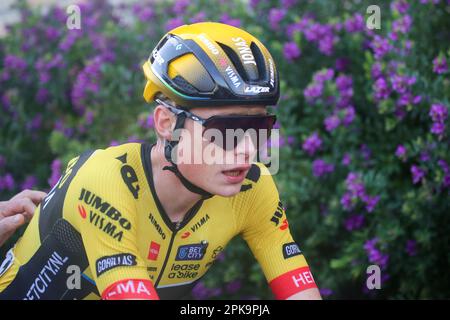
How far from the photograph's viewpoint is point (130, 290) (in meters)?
3.07

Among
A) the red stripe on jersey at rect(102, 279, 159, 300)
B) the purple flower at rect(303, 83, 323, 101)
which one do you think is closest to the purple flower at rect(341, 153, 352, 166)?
the purple flower at rect(303, 83, 323, 101)

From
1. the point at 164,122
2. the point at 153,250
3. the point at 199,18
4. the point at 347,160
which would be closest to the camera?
the point at 164,122

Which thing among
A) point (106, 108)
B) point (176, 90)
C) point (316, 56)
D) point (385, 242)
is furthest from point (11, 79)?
point (176, 90)

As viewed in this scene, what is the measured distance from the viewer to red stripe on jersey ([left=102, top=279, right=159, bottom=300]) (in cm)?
306

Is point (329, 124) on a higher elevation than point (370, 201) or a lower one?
higher

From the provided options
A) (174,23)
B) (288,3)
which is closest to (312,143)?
(288,3)

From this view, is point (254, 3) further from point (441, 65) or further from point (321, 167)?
point (441, 65)

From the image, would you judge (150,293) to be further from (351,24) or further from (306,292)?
(351,24)

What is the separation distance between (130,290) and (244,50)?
1.16 metres

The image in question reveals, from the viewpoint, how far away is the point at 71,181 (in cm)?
348

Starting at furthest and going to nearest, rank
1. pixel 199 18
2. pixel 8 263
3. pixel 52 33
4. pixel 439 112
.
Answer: pixel 52 33
pixel 199 18
pixel 439 112
pixel 8 263

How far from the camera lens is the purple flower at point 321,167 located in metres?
5.78

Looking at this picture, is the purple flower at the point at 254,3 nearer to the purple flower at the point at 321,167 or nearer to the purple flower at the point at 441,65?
the purple flower at the point at 321,167
